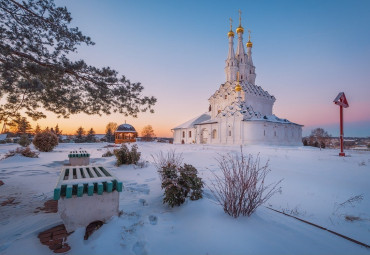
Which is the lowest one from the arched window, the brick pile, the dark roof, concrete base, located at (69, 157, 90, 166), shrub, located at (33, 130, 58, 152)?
the brick pile

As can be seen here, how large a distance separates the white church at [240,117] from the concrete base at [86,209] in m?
25.8

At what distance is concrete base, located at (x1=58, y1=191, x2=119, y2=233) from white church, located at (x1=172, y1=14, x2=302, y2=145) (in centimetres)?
2578

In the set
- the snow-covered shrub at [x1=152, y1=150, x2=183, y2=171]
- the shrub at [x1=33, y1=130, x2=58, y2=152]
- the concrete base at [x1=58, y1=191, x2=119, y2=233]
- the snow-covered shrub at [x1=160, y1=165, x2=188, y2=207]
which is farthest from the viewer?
the shrub at [x1=33, y1=130, x2=58, y2=152]

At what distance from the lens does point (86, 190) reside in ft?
9.68

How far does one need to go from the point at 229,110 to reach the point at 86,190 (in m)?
27.9

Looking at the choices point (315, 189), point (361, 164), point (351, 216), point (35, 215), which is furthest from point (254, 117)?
point (35, 215)

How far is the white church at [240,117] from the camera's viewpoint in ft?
89.3

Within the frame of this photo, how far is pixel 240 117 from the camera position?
90.0ft

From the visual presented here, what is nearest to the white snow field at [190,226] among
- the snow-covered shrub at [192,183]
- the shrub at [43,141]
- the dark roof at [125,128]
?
the snow-covered shrub at [192,183]

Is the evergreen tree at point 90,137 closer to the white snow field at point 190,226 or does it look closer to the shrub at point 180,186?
the white snow field at point 190,226

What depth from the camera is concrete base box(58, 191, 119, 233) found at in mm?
2791

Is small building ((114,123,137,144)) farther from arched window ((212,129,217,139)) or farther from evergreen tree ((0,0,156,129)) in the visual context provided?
evergreen tree ((0,0,156,129))

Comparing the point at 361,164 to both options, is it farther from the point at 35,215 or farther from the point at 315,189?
the point at 35,215

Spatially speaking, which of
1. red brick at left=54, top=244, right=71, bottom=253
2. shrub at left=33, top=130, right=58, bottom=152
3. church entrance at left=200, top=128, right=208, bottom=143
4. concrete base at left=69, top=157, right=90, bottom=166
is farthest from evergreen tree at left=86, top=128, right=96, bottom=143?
red brick at left=54, top=244, right=71, bottom=253
